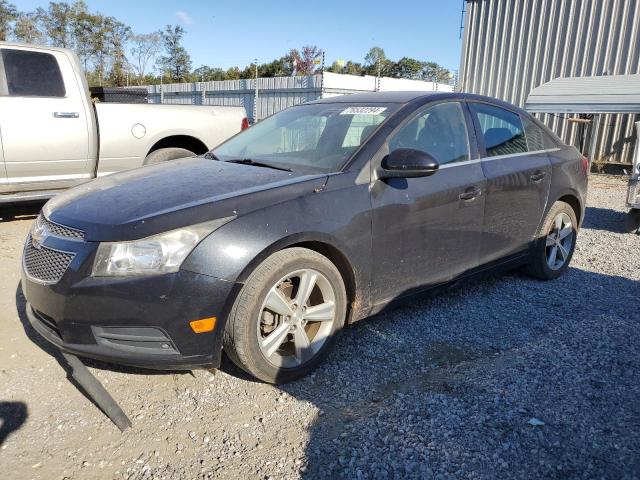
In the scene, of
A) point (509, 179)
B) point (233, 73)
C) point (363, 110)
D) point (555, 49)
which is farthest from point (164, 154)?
point (233, 73)

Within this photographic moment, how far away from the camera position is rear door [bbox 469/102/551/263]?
12.7ft

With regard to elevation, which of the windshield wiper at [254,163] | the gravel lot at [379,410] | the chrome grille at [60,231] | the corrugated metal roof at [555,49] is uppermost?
the corrugated metal roof at [555,49]

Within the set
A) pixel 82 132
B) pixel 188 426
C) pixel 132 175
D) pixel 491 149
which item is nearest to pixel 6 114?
pixel 82 132

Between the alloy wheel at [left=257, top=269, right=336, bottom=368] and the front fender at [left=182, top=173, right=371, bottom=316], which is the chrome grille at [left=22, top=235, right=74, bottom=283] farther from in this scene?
the alloy wheel at [left=257, top=269, right=336, bottom=368]

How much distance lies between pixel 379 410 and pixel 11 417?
1.85 m

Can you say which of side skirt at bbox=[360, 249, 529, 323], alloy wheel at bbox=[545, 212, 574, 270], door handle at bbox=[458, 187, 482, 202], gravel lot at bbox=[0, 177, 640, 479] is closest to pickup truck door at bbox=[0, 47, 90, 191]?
gravel lot at bbox=[0, 177, 640, 479]

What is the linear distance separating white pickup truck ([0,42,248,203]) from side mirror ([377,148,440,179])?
397 centimetres

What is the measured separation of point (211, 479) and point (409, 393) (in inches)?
45.6

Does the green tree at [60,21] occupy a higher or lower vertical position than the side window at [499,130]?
higher

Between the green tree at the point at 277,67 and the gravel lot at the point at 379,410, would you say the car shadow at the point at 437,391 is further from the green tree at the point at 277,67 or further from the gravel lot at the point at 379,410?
the green tree at the point at 277,67

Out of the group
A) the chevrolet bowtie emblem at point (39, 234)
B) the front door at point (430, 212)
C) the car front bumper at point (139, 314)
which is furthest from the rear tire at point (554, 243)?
the chevrolet bowtie emblem at point (39, 234)

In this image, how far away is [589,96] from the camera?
1094cm

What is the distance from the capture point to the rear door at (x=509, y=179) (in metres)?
3.88

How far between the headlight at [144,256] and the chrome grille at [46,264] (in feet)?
0.70
